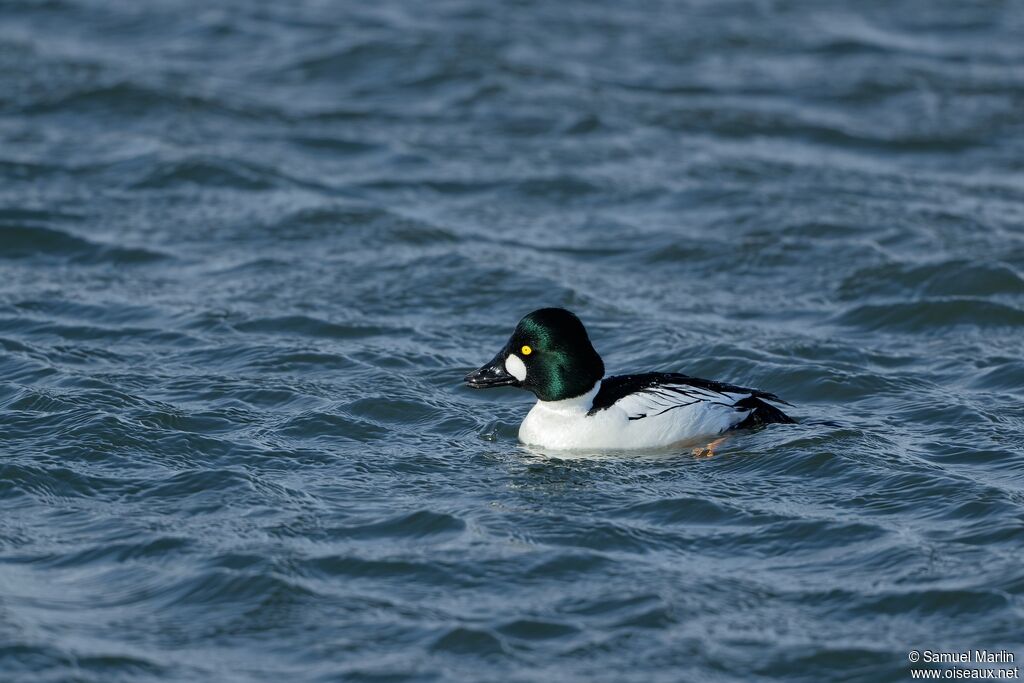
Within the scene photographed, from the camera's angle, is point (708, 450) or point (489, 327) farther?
point (489, 327)

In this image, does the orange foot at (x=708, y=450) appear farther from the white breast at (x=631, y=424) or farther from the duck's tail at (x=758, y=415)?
the duck's tail at (x=758, y=415)

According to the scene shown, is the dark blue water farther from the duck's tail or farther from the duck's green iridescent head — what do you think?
the duck's green iridescent head

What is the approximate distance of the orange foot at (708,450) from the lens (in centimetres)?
981

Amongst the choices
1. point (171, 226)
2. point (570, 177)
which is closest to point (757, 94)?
point (570, 177)

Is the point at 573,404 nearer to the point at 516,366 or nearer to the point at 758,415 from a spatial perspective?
the point at 516,366

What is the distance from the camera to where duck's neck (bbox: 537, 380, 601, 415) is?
10016 mm

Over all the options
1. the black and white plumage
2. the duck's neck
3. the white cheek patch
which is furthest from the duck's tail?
the white cheek patch

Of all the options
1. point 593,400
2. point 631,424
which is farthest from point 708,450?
point 593,400

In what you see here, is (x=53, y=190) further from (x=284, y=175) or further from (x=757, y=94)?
(x=757, y=94)

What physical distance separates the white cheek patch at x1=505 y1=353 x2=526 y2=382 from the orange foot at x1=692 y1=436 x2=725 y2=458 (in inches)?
47.4

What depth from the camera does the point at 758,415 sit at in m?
10.1

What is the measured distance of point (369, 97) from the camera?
19.0m

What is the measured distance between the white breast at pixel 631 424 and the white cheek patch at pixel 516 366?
29 cm

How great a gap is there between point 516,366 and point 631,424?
2.72 feet
